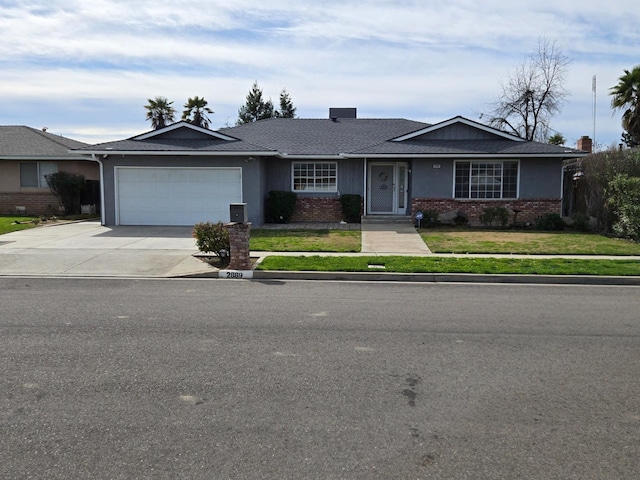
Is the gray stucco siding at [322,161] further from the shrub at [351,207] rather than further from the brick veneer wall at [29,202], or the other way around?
the brick veneer wall at [29,202]

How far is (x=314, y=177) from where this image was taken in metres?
22.7

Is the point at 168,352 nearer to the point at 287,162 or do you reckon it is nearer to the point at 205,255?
the point at 205,255

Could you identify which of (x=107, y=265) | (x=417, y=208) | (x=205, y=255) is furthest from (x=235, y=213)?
(x=417, y=208)

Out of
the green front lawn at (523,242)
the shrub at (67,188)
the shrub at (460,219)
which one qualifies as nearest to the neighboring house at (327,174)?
the shrub at (460,219)

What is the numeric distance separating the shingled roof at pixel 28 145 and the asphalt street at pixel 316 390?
59.1 ft

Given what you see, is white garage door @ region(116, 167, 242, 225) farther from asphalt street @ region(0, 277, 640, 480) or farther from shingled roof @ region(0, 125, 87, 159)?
asphalt street @ region(0, 277, 640, 480)

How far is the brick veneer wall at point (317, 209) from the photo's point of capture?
22.4m

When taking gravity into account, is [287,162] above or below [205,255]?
above

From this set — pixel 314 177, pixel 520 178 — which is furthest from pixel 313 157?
pixel 520 178

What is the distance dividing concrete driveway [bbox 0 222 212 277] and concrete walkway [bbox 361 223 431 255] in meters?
4.72

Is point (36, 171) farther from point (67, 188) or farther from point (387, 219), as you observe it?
point (387, 219)

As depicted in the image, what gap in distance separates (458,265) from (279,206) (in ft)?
35.0

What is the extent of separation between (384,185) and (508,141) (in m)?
4.94

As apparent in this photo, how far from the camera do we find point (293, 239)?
643 inches
